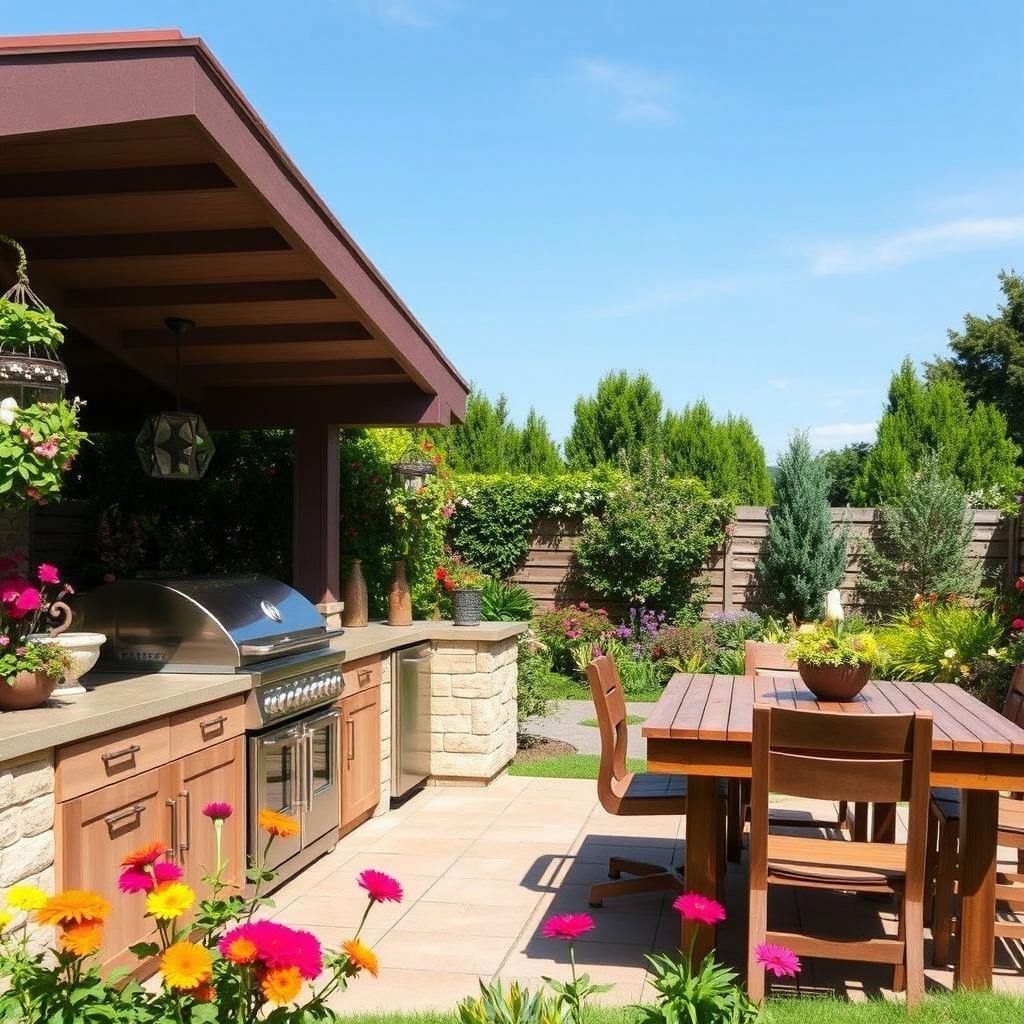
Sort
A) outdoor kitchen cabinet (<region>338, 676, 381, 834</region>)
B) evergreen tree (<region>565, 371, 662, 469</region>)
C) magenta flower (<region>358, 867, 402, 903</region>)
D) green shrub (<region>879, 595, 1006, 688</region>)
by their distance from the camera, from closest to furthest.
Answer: magenta flower (<region>358, 867, 402, 903</region>)
outdoor kitchen cabinet (<region>338, 676, 381, 834</region>)
green shrub (<region>879, 595, 1006, 688</region>)
evergreen tree (<region>565, 371, 662, 469</region>)

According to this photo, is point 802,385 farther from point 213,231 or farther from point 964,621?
point 213,231

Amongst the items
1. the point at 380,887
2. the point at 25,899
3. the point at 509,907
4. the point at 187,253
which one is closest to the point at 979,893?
the point at 509,907

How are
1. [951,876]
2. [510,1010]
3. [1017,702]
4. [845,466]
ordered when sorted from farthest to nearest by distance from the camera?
1. [845,466]
2. [1017,702]
3. [951,876]
4. [510,1010]

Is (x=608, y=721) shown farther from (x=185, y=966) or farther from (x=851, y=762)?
(x=185, y=966)

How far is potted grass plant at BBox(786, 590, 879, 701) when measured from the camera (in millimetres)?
4586

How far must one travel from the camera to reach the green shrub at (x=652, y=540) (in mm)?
12344

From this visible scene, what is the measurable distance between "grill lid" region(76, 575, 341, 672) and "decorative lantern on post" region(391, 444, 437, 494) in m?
2.73

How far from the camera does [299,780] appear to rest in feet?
17.1

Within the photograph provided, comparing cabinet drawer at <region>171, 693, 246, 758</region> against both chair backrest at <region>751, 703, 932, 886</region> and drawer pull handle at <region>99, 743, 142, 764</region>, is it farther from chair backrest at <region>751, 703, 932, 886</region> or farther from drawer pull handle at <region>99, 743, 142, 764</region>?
chair backrest at <region>751, 703, 932, 886</region>

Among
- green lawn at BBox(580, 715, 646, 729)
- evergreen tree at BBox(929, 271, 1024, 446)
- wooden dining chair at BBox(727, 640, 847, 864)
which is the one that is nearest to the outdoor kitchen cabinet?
wooden dining chair at BBox(727, 640, 847, 864)

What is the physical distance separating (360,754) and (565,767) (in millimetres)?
2196

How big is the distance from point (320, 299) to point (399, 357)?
75 cm

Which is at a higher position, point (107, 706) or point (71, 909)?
point (71, 909)

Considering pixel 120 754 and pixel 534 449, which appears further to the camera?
pixel 534 449
